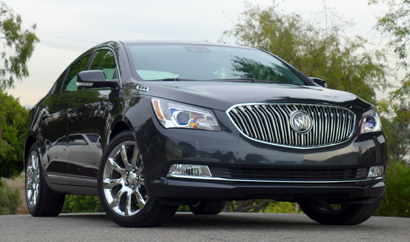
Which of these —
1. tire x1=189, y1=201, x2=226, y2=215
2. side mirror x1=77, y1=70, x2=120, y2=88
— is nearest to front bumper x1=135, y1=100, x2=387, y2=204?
side mirror x1=77, y1=70, x2=120, y2=88

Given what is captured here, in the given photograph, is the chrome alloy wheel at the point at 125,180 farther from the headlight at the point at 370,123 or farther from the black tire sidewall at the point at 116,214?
the headlight at the point at 370,123

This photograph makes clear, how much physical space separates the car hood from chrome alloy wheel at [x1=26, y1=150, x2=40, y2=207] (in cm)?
284

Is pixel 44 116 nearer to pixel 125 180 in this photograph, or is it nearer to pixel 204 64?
pixel 204 64

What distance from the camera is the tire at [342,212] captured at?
6.34 metres

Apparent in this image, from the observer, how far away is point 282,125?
541 cm

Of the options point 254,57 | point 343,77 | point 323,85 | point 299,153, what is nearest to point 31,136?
point 254,57

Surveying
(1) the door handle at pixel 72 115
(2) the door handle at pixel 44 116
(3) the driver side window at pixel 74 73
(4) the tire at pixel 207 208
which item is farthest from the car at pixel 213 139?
(4) the tire at pixel 207 208

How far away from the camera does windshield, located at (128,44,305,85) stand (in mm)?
6461

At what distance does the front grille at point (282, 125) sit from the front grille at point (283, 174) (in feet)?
0.72

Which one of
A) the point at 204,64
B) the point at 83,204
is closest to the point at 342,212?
the point at 204,64

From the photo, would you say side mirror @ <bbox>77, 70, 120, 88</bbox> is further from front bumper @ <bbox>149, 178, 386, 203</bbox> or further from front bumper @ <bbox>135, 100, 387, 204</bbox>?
front bumper @ <bbox>149, 178, 386, 203</bbox>

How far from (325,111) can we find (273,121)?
1.67 feet

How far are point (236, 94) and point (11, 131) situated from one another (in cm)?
3260

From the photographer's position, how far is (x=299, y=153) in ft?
17.7
